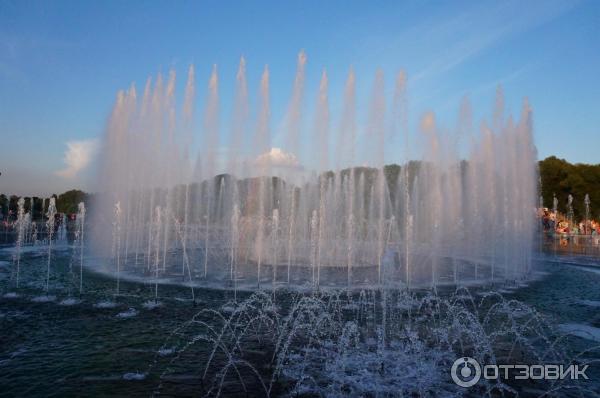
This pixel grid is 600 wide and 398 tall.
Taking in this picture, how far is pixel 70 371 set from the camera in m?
7.48

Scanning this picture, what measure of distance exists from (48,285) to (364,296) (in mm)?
10566

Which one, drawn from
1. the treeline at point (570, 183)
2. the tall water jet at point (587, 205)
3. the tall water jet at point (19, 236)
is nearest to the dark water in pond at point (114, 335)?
the tall water jet at point (19, 236)

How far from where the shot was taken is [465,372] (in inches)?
307

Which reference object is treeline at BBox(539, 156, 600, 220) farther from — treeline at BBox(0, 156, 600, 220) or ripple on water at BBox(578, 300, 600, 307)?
ripple on water at BBox(578, 300, 600, 307)

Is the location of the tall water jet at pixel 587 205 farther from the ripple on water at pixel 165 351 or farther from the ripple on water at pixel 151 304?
the ripple on water at pixel 165 351

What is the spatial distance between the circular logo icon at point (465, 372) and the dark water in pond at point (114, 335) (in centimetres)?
86

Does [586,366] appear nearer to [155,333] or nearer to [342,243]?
[155,333]

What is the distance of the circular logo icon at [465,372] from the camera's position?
24.1ft

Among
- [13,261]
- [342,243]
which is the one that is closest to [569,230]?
[342,243]

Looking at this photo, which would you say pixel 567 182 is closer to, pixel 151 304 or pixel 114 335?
pixel 151 304

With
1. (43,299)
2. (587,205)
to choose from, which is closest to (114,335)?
(43,299)
